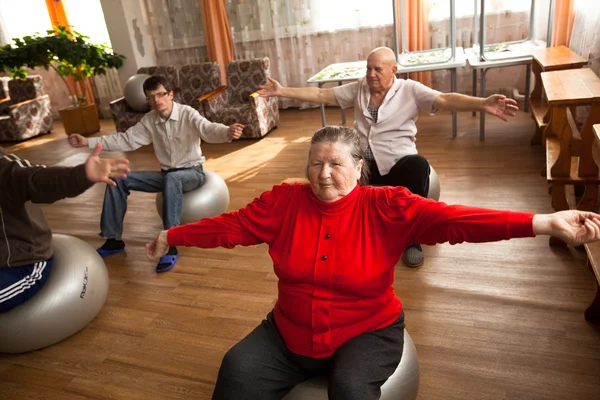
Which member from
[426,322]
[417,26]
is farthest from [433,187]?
[417,26]

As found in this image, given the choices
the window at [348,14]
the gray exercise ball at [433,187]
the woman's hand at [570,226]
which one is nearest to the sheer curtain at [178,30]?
the window at [348,14]

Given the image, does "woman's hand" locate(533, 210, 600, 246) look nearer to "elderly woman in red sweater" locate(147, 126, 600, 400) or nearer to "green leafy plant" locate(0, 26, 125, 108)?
"elderly woman in red sweater" locate(147, 126, 600, 400)

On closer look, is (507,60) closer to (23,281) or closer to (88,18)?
(23,281)

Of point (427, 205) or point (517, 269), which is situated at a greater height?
point (427, 205)

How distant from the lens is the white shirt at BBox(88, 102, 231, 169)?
9.87ft

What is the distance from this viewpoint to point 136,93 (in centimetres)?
550

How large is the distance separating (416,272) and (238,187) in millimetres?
1946

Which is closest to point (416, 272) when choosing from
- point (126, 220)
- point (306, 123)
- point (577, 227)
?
point (577, 227)

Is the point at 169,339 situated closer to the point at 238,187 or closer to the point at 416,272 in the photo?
the point at 416,272

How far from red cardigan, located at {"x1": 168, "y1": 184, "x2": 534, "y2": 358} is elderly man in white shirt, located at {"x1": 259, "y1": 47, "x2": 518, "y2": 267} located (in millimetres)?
1142

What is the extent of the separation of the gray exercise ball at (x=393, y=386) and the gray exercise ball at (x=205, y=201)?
183cm

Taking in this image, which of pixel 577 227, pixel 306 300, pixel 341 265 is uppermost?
pixel 577 227

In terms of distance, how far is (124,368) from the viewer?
2053 mm

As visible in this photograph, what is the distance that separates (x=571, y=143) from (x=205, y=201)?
83.6 inches
